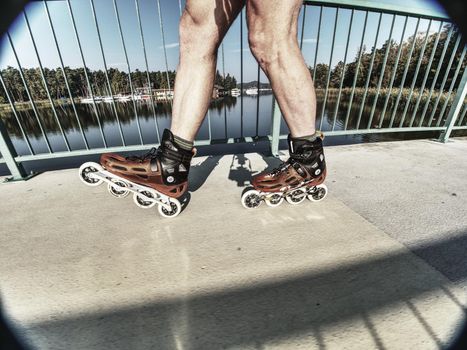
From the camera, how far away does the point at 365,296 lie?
894 millimetres

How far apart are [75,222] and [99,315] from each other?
791 mm

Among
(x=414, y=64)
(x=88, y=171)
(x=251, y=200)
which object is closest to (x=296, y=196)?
(x=251, y=200)

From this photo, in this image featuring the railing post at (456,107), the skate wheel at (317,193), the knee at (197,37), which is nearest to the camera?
the knee at (197,37)

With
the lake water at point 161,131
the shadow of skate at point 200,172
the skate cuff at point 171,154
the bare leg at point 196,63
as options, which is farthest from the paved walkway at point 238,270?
the lake water at point 161,131

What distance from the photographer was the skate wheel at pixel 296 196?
1572 millimetres

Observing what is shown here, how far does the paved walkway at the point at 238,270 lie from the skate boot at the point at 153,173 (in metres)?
0.12

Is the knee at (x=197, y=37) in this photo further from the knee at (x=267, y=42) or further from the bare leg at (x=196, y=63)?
the knee at (x=267, y=42)

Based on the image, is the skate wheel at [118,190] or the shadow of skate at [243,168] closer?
the skate wheel at [118,190]

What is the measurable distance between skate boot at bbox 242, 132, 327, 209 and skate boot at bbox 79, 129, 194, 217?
0.45 metres

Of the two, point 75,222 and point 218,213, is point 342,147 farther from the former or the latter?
point 75,222

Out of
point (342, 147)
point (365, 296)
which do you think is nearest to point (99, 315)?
point (365, 296)

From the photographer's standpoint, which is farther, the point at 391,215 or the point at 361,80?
the point at 361,80

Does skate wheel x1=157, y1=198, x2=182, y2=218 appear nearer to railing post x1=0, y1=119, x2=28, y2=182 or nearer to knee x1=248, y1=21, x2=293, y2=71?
knee x1=248, y1=21, x2=293, y2=71

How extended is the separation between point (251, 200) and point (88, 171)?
3.46 ft
